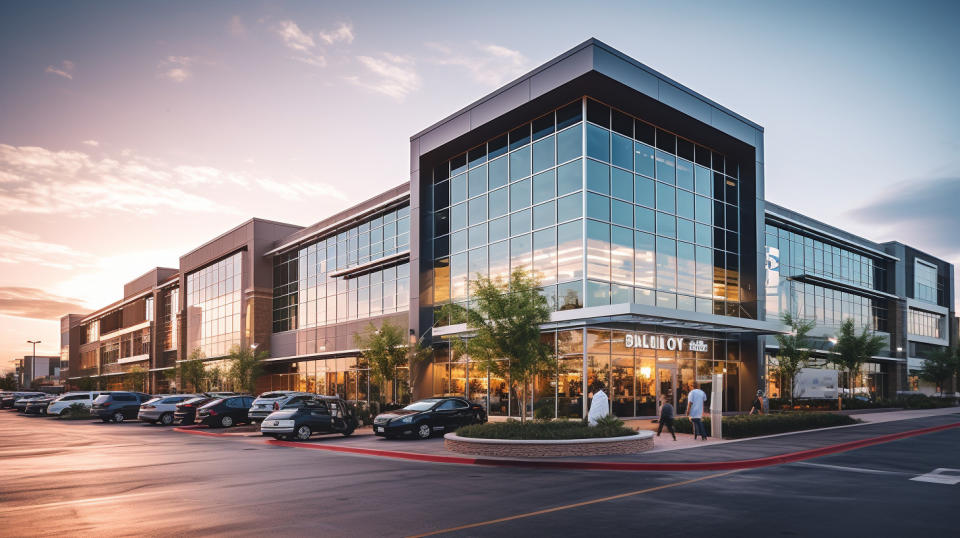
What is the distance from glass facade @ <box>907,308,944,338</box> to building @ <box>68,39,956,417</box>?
1699cm

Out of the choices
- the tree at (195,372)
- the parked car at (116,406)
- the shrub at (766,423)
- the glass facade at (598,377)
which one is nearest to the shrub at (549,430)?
the shrub at (766,423)

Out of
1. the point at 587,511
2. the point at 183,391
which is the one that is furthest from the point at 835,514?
the point at 183,391

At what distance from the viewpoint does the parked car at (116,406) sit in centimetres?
3934

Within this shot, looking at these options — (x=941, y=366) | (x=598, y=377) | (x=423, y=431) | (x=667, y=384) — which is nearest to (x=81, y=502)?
(x=423, y=431)

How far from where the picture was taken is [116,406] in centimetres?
3953

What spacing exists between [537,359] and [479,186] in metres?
Result: 14.7

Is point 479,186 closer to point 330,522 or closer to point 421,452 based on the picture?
point 421,452

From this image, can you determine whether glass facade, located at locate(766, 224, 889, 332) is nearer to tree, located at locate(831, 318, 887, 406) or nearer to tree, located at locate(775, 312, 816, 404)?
tree, located at locate(831, 318, 887, 406)

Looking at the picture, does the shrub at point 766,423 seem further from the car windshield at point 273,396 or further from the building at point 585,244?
the car windshield at point 273,396

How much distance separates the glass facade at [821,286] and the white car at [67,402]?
4495cm

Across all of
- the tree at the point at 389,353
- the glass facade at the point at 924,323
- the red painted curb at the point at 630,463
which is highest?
the glass facade at the point at 924,323

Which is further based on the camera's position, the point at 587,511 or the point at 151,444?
the point at 151,444

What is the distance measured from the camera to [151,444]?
23312 millimetres

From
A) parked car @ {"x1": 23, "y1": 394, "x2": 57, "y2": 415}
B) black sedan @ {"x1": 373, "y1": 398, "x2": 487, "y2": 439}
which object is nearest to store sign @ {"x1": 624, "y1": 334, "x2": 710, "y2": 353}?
black sedan @ {"x1": 373, "y1": 398, "x2": 487, "y2": 439}
